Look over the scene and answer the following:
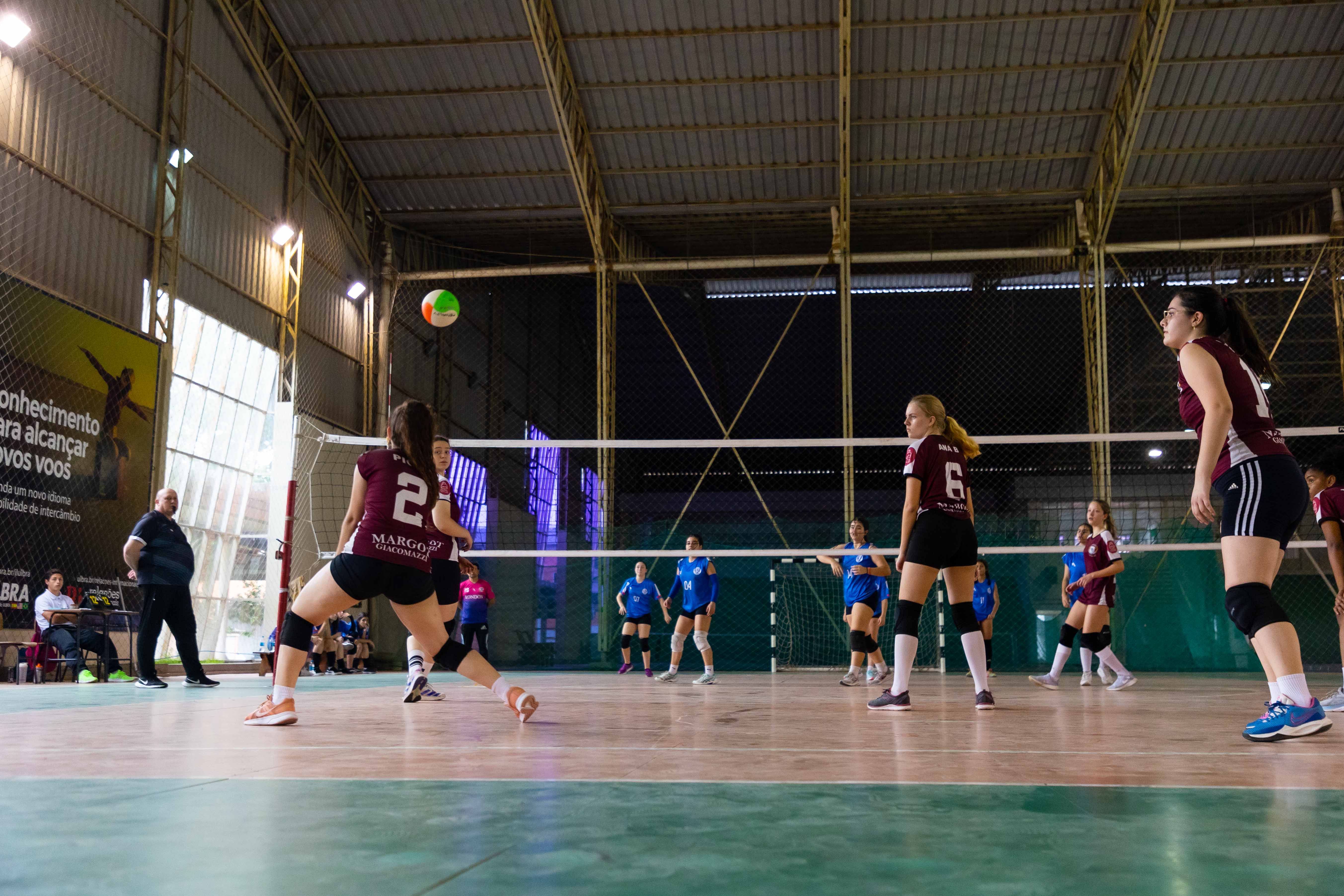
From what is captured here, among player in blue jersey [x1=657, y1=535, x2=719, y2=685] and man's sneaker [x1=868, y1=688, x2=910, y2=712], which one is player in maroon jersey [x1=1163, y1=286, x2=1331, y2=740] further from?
player in blue jersey [x1=657, y1=535, x2=719, y2=685]

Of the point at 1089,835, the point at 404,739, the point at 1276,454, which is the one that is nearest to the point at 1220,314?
the point at 1276,454

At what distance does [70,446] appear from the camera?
12.5 m

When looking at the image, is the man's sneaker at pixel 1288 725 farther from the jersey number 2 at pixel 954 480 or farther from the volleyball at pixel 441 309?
the volleyball at pixel 441 309

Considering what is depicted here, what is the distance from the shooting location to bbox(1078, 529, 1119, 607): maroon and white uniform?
8367 millimetres

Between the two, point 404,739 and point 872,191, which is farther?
point 872,191

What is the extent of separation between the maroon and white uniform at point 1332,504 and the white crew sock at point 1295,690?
2493mm

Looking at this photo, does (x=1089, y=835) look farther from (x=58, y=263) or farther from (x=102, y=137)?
(x=102, y=137)

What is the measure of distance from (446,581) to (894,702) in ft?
9.45

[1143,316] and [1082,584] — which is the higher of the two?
[1143,316]

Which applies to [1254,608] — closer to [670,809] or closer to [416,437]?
[670,809]

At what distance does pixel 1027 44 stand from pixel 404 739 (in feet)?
51.9

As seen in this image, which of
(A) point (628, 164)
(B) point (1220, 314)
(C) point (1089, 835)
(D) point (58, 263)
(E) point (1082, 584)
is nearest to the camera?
(C) point (1089, 835)

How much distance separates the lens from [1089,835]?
1.78 meters

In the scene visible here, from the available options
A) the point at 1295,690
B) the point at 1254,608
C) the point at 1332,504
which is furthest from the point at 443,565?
the point at 1332,504
